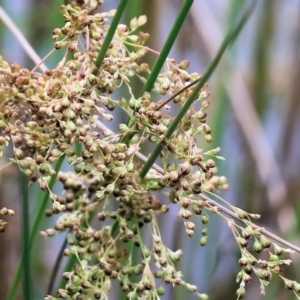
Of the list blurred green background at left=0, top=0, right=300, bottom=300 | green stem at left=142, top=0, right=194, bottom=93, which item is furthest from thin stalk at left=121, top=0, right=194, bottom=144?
blurred green background at left=0, top=0, right=300, bottom=300

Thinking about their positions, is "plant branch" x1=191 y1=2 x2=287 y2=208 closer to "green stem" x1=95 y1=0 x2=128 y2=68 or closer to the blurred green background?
the blurred green background

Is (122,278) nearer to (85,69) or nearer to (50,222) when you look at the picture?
(85,69)

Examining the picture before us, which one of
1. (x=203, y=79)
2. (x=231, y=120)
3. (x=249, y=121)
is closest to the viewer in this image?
(x=203, y=79)

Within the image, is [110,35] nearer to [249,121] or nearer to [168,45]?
[168,45]

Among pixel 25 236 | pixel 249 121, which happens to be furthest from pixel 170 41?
pixel 249 121

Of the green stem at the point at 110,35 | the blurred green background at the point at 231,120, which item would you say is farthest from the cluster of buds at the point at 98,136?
the blurred green background at the point at 231,120

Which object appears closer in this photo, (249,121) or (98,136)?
(98,136)

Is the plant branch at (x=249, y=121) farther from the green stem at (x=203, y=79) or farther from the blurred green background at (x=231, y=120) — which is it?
the green stem at (x=203, y=79)

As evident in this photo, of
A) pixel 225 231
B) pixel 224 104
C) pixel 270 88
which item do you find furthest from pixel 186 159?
pixel 270 88
